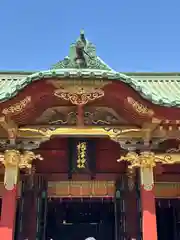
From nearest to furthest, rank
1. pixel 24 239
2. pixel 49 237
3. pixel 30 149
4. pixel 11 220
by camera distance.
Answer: pixel 11 220
pixel 30 149
pixel 24 239
pixel 49 237

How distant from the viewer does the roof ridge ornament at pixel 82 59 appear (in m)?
6.55

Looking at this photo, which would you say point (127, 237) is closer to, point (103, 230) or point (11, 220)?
point (103, 230)

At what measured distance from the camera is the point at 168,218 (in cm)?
845

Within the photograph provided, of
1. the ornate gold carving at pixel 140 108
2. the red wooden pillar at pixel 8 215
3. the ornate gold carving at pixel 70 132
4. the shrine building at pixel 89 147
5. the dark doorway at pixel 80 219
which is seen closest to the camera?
the red wooden pillar at pixel 8 215

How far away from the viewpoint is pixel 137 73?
11.6 metres

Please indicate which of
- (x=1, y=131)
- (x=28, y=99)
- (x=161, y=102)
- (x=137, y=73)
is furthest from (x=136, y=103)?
(x=137, y=73)

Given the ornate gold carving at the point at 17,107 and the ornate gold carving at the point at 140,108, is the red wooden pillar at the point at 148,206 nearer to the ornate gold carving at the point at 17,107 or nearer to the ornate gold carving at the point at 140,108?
the ornate gold carving at the point at 140,108

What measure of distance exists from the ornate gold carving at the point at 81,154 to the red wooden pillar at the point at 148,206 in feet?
3.56

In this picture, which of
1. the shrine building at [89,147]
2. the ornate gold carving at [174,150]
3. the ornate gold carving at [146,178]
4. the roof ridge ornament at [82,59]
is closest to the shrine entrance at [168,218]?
the shrine building at [89,147]

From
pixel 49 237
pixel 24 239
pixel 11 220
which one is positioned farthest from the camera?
pixel 49 237

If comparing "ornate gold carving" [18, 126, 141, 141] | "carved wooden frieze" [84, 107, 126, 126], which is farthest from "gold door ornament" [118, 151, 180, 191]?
"carved wooden frieze" [84, 107, 126, 126]

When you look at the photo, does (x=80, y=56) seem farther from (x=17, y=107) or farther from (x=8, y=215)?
(x=8, y=215)

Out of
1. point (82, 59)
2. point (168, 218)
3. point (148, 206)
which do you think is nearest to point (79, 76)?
point (82, 59)

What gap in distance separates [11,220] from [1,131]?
1.63 metres
